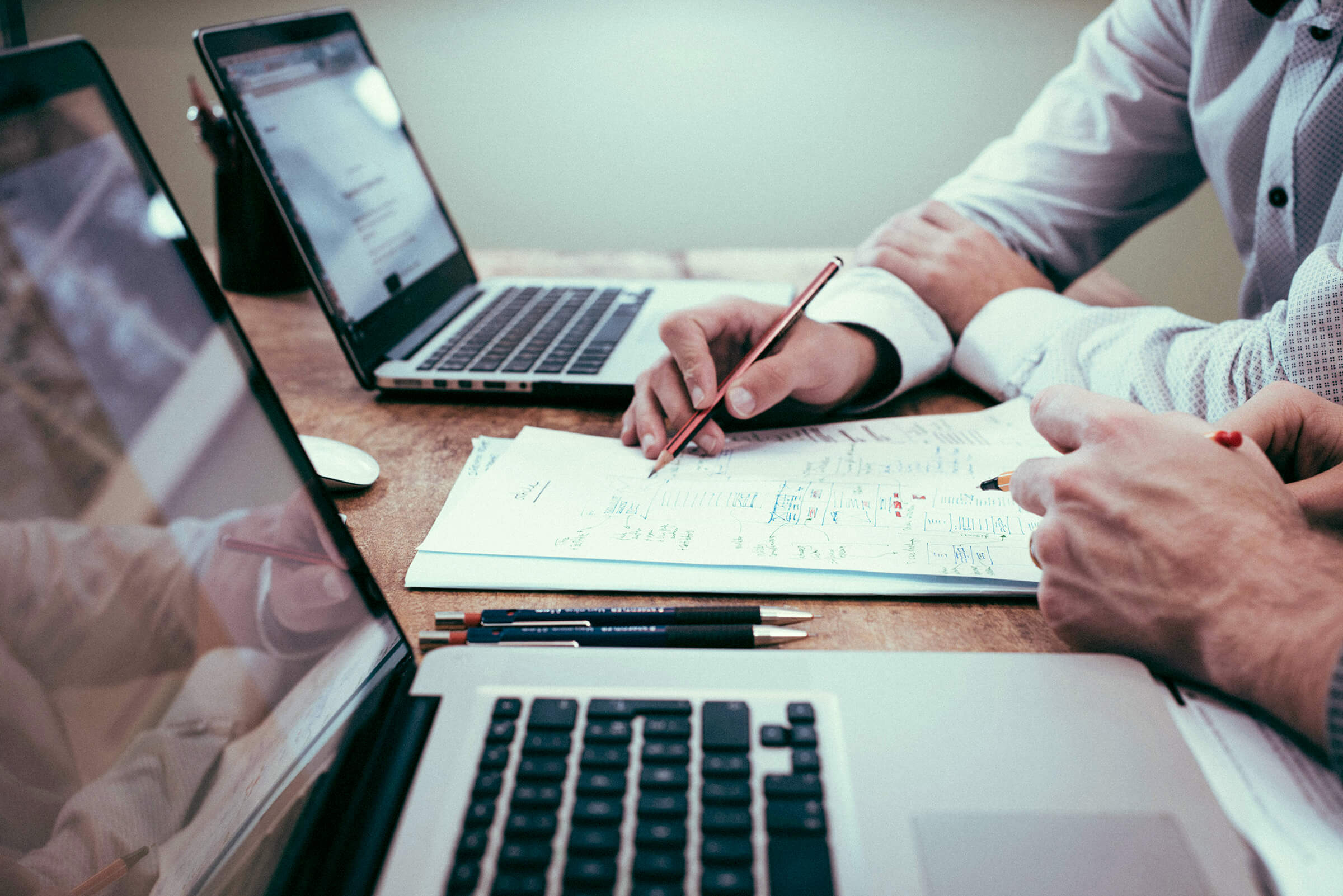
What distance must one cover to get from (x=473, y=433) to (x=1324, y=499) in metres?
0.56

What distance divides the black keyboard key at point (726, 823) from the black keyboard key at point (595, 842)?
3 centimetres

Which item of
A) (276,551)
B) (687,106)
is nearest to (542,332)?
(276,551)

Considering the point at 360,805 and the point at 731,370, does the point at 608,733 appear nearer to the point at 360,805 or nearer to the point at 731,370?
the point at 360,805

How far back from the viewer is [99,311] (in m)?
0.28

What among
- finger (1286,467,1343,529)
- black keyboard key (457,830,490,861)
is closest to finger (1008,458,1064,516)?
finger (1286,467,1343,529)

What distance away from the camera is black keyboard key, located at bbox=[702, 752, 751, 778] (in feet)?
0.95

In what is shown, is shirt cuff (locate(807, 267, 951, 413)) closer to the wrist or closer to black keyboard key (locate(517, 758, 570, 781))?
the wrist

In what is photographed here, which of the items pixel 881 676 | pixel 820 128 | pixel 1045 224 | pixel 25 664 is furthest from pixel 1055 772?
pixel 820 128

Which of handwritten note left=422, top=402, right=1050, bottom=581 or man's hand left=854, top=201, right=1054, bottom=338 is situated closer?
handwritten note left=422, top=402, right=1050, bottom=581

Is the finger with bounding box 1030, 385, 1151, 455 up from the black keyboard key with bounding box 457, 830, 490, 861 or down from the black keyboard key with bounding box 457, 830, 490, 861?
down

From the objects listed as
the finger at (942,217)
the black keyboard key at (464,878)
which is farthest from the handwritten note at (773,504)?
the finger at (942,217)

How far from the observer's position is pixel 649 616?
407 mm

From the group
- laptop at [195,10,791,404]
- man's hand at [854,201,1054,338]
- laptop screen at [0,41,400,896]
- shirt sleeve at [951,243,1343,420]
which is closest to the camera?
laptop screen at [0,41,400,896]

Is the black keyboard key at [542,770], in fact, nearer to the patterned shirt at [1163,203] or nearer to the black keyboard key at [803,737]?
the black keyboard key at [803,737]
